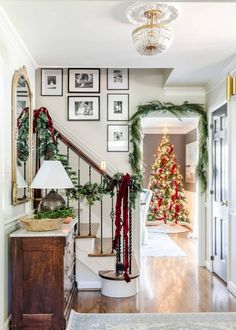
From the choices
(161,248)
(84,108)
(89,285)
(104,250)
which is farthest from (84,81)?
(161,248)

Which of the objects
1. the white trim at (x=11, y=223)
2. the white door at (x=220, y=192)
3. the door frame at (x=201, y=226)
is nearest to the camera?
the white trim at (x=11, y=223)

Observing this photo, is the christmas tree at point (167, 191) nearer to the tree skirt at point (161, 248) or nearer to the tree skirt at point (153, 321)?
the tree skirt at point (161, 248)

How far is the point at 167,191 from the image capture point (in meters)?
9.27

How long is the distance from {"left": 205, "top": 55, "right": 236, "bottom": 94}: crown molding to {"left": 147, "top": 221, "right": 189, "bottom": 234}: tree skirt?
4.15 meters

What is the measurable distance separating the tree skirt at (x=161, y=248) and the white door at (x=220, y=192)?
1273 millimetres

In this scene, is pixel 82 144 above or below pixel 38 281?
above

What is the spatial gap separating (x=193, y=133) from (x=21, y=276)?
6.83 m

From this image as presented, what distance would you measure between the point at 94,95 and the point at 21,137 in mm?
1889

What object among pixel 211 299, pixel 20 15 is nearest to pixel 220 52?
pixel 20 15

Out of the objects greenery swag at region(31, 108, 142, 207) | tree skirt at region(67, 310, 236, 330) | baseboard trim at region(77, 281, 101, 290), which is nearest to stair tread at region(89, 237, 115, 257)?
baseboard trim at region(77, 281, 101, 290)

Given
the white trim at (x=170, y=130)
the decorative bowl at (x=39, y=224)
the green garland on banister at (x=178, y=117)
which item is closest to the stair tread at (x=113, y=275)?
the decorative bowl at (x=39, y=224)

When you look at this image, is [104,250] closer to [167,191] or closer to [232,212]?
[232,212]

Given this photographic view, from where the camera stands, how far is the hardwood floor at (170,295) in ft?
12.2

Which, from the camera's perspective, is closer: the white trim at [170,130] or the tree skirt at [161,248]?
the tree skirt at [161,248]
